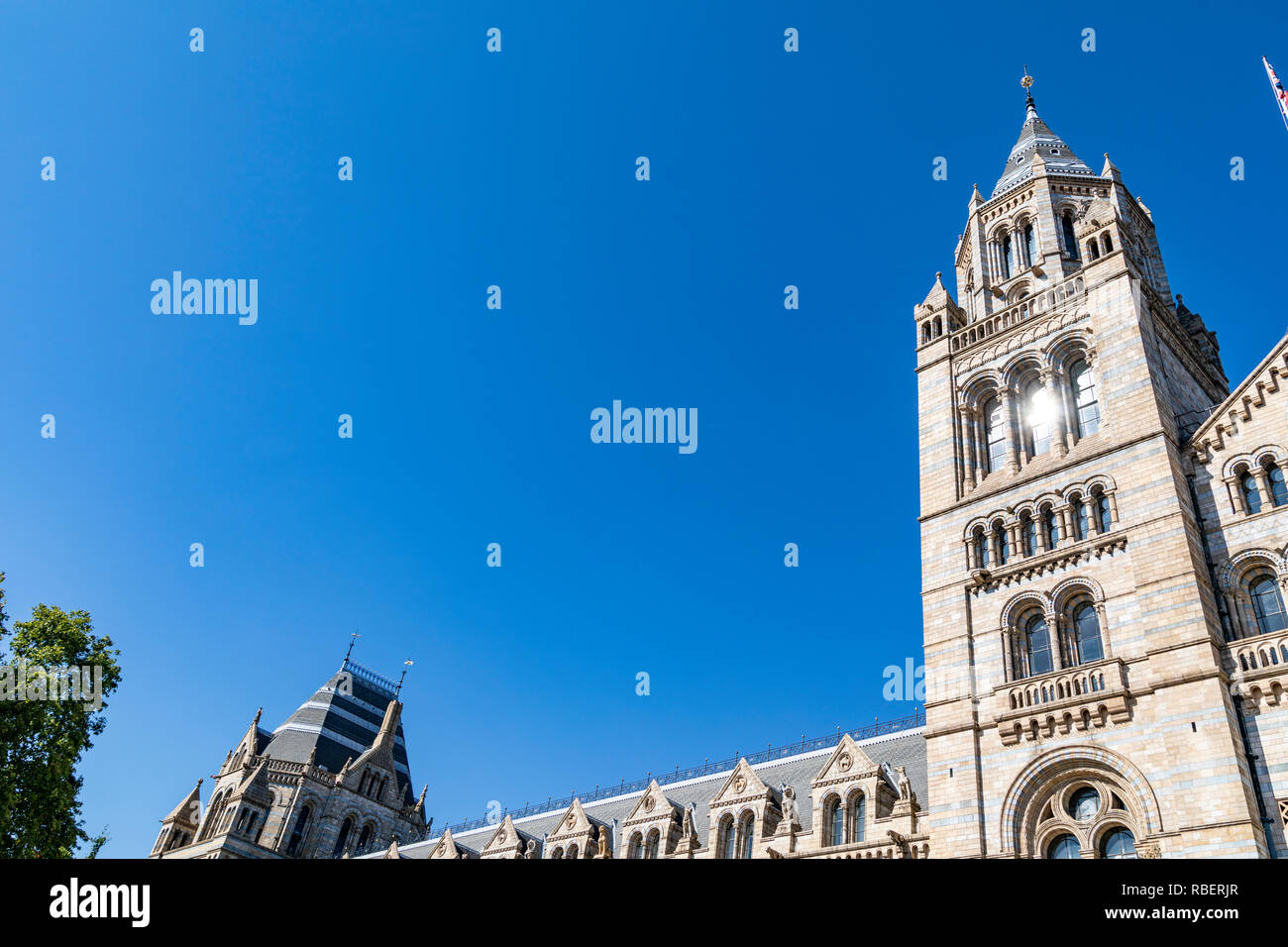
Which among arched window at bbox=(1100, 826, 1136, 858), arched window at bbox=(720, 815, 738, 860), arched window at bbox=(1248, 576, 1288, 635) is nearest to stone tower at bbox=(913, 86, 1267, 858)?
arched window at bbox=(1100, 826, 1136, 858)

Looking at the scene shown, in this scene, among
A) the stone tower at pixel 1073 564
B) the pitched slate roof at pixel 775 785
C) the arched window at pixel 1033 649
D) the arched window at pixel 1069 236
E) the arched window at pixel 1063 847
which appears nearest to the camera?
the stone tower at pixel 1073 564

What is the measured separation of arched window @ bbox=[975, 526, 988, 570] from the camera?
3016 centimetres

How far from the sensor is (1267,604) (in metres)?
Answer: 24.3

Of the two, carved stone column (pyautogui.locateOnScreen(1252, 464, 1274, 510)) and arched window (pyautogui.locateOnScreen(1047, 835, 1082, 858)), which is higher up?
carved stone column (pyautogui.locateOnScreen(1252, 464, 1274, 510))

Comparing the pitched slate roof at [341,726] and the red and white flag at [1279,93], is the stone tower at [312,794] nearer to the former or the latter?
the pitched slate roof at [341,726]

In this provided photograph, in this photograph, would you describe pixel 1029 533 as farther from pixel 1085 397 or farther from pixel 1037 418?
pixel 1085 397

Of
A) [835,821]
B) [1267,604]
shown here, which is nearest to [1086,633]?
[1267,604]

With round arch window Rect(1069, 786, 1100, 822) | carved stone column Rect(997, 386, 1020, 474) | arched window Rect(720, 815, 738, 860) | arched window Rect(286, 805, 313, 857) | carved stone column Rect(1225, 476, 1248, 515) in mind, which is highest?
carved stone column Rect(997, 386, 1020, 474)

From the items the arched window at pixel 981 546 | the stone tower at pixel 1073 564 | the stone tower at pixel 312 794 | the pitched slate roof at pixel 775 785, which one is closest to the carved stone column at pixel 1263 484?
the stone tower at pixel 1073 564

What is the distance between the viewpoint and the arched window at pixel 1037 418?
3144 cm

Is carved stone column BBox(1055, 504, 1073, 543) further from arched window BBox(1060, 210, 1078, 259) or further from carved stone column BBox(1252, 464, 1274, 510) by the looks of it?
arched window BBox(1060, 210, 1078, 259)

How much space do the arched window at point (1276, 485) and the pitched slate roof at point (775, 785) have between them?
51.0 feet

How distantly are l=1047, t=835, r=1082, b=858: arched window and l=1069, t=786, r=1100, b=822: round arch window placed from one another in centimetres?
62

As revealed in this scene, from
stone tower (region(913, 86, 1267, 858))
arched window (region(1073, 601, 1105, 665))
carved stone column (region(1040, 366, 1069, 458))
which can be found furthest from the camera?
carved stone column (region(1040, 366, 1069, 458))
